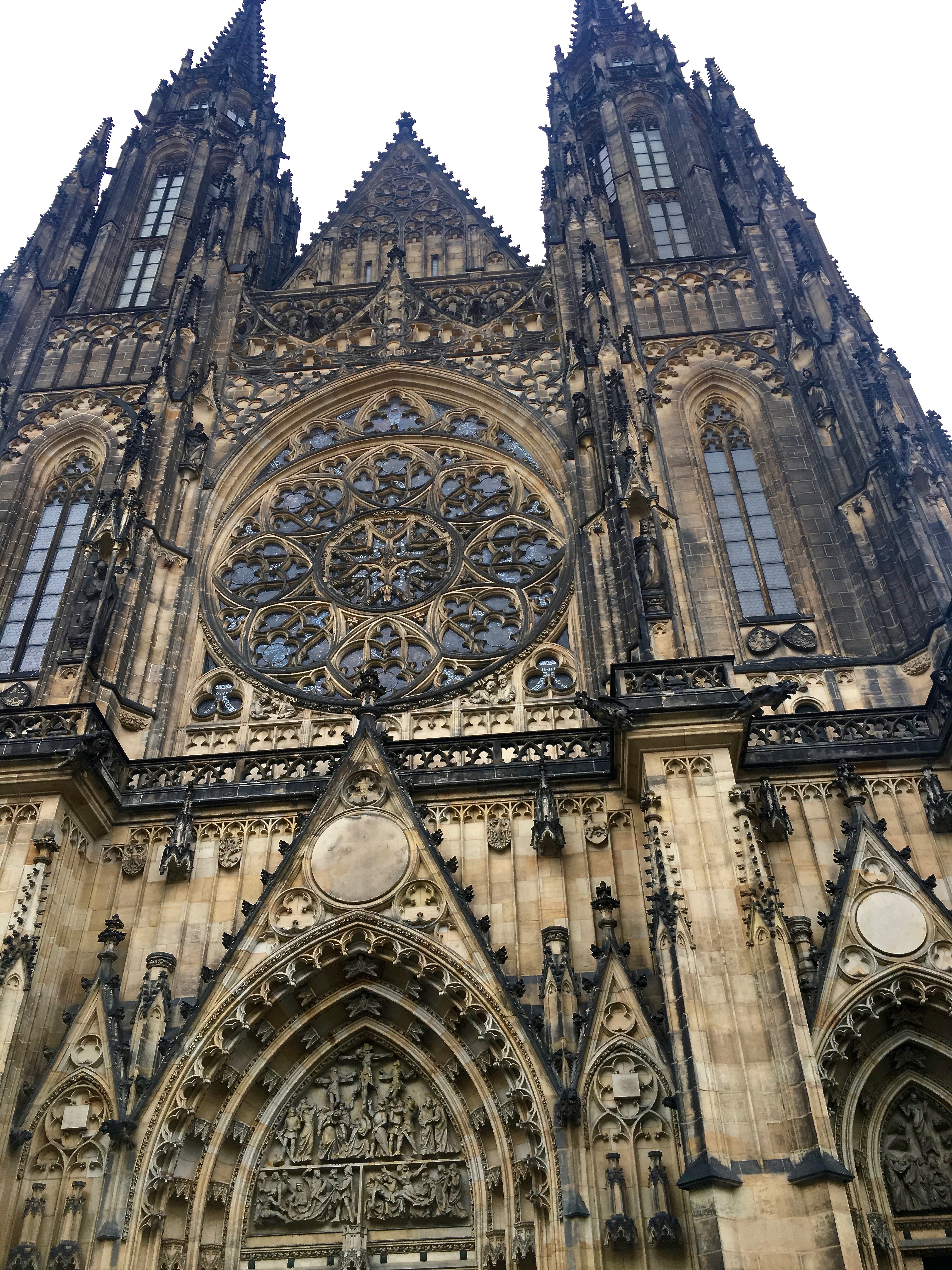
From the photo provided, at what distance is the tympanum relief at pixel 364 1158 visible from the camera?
34.2 ft

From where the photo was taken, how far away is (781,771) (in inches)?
475

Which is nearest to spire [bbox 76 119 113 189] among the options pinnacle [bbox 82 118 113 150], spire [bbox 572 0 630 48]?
pinnacle [bbox 82 118 113 150]

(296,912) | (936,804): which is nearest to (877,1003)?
(936,804)

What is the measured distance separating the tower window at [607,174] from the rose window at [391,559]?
7.25 meters

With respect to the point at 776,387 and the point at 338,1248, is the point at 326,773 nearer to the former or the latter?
the point at 338,1248

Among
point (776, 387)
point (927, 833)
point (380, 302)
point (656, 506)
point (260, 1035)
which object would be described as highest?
point (380, 302)

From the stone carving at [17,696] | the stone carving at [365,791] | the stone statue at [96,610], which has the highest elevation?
the stone statue at [96,610]

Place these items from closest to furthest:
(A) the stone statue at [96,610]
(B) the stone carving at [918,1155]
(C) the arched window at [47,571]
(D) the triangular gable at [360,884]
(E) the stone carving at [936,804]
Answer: (B) the stone carving at [918,1155] < (D) the triangular gable at [360,884] < (E) the stone carving at [936,804] < (A) the stone statue at [96,610] < (C) the arched window at [47,571]

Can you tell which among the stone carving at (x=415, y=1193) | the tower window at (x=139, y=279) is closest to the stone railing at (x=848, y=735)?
the stone carving at (x=415, y=1193)

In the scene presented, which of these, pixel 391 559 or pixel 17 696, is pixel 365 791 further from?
pixel 17 696

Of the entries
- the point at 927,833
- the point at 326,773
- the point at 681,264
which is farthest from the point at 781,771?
the point at 681,264

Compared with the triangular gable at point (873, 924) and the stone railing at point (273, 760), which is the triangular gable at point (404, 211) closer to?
the stone railing at point (273, 760)

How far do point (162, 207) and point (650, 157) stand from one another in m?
10.3

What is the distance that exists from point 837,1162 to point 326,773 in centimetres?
695
